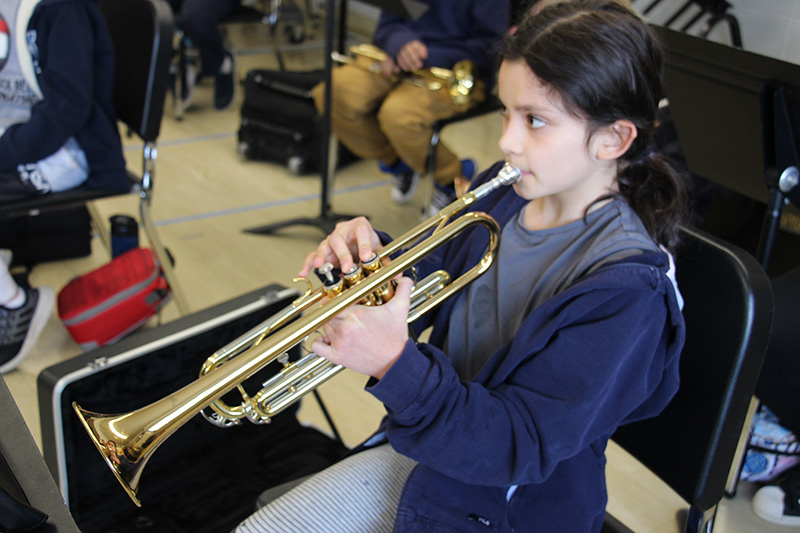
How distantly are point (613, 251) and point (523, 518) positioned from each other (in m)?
0.33

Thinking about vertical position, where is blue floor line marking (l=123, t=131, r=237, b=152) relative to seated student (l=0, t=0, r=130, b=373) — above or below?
below

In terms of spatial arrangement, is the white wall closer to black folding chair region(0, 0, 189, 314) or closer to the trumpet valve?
black folding chair region(0, 0, 189, 314)

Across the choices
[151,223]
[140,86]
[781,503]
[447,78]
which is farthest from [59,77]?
[781,503]

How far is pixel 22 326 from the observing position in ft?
6.10

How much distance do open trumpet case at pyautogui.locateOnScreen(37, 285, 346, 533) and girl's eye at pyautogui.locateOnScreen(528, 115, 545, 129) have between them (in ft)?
2.07

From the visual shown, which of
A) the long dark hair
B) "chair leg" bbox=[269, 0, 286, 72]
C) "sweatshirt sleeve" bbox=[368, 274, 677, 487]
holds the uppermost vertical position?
the long dark hair

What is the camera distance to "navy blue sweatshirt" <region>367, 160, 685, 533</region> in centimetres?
81

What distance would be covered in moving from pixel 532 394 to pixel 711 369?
268 millimetres

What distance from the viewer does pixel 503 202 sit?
1079mm

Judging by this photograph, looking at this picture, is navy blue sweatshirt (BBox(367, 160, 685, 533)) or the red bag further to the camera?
the red bag

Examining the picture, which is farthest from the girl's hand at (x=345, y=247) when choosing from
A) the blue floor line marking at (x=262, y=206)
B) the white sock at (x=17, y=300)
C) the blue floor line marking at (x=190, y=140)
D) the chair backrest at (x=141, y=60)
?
the blue floor line marking at (x=190, y=140)

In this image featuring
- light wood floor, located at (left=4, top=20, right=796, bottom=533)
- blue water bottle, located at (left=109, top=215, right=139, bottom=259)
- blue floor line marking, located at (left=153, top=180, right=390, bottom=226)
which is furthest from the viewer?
blue floor line marking, located at (left=153, top=180, right=390, bottom=226)

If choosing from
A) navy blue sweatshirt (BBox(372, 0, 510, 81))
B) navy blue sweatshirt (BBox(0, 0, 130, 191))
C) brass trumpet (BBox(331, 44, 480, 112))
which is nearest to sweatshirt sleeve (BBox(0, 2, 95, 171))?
navy blue sweatshirt (BBox(0, 0, 130, 191))

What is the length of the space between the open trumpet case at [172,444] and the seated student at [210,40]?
252cm
